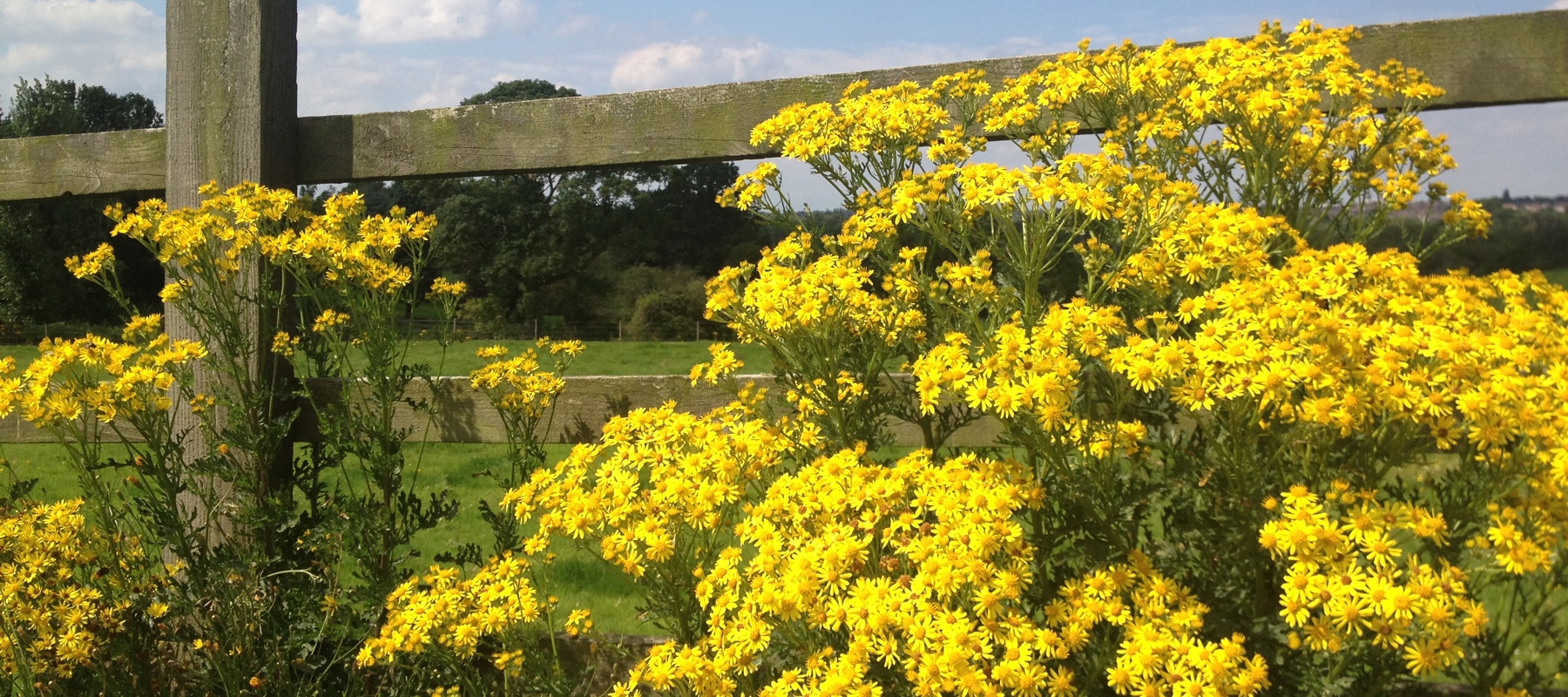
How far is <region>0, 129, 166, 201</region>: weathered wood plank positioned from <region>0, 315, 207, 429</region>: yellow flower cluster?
826 millimetres

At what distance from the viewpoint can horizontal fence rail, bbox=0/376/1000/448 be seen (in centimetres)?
266

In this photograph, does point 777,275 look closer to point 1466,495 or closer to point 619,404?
Answer: point 619,404

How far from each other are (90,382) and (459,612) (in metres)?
1.35

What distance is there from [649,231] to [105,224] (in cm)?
2531

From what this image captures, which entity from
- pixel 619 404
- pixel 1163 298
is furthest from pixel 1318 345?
pixel 619 404

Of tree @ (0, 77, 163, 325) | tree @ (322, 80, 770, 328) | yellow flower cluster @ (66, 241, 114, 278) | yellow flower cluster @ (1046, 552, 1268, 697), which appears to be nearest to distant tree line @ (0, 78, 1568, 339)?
tree @ (322, 80, 770, 328)

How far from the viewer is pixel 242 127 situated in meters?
3.06

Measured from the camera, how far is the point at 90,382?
104 inches

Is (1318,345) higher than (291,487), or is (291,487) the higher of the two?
(1318,345)

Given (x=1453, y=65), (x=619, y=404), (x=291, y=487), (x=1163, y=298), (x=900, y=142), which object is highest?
(x=1453, y=65)

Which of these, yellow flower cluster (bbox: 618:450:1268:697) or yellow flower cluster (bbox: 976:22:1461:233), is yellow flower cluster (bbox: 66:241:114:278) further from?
yellow flower cluster (bbox: 976:22:1461:233)

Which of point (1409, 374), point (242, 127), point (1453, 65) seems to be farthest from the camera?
point (242, 127)

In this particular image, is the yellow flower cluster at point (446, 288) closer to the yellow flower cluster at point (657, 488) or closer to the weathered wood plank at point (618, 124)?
→ the weathered wood plank at point (618, 124)

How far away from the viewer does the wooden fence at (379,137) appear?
9.18 ft
